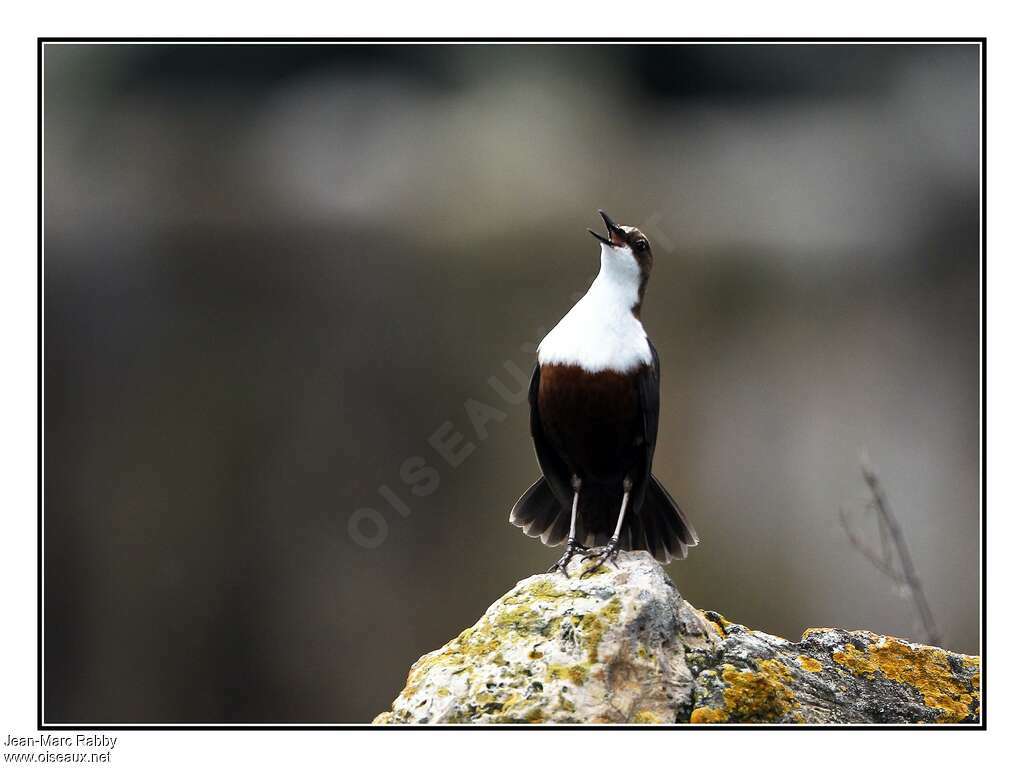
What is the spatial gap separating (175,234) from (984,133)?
28.8 feet

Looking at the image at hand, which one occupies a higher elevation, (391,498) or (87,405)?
(87,405)

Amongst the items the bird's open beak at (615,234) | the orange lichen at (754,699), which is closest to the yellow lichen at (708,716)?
the orange lichen at (754,699)

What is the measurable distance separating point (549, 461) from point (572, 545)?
592 millimetres

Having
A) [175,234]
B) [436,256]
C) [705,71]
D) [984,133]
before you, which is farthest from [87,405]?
[984,133]

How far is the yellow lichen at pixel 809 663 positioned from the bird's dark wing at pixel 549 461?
1450mm

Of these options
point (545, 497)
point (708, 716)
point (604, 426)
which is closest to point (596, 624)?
point (708, 716)

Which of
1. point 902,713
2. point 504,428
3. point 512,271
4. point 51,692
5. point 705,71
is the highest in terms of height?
point 705,71

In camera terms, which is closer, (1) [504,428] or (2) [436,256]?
(1) [504,428]

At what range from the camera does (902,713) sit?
4.04 meters

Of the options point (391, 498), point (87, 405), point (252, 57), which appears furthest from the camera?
point (252, 57)

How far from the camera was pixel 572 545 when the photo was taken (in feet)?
15.6

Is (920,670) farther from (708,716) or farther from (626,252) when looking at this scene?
(626,252)

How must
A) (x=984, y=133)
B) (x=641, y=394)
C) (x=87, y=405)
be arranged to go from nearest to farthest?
1. (x=641, y=394)
2. (x=984, y=133)
3. (x=87, y=405)

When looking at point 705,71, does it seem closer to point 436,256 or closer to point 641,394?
point 436,256
